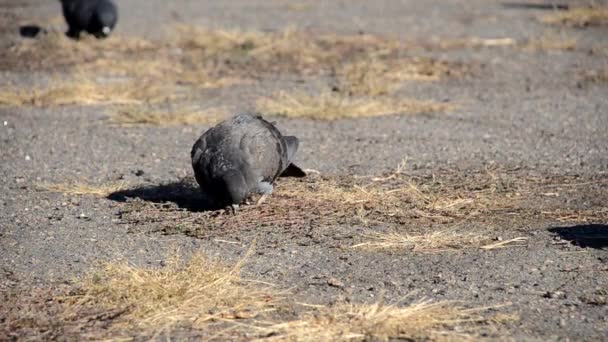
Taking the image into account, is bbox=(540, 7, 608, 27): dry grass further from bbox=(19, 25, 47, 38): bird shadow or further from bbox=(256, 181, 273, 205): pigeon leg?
bbox=(256, 181, 273, 205): pigeon leg

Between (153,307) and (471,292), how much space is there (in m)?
1.56

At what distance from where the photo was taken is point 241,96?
11.5 meters

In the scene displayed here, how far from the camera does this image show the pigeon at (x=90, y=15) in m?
14.7

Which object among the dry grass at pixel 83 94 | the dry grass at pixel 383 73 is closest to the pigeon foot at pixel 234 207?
the dry grass at pixel 83 94

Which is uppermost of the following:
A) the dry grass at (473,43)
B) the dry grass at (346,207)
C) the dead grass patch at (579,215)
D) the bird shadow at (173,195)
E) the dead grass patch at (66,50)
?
the dead grass patch at (579,215)

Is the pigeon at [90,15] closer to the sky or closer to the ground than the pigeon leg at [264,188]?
closer to the ground

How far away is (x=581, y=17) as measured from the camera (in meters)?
16.8

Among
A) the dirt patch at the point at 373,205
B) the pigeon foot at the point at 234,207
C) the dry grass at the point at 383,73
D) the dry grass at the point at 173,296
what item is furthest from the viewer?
the dry grass at the point at 383,73

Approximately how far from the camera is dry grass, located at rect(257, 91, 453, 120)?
10.4 m

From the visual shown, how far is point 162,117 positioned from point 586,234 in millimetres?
5063

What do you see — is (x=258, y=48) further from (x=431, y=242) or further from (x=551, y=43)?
(x=431, y=242)

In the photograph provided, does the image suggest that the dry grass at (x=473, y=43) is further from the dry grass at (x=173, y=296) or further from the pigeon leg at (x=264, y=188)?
the dry grass at (x=173, y=296)

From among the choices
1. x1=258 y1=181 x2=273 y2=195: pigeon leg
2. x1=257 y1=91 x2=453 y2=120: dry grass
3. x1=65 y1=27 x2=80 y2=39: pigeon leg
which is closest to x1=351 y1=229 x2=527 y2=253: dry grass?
x1=258 y1=181 x2=273 y2=195: pigeon leg

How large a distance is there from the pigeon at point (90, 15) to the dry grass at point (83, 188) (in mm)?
7313
